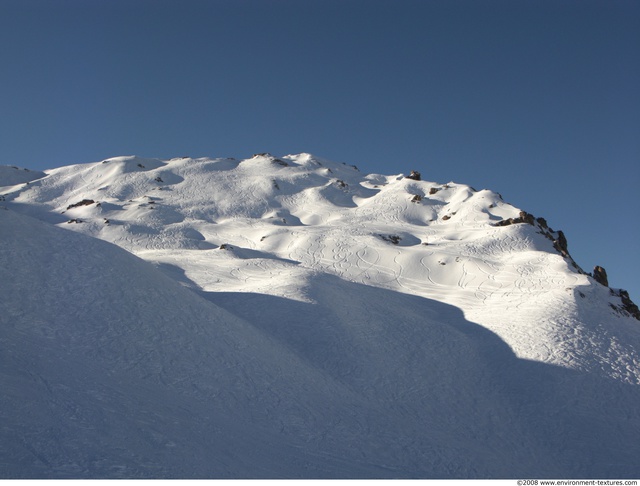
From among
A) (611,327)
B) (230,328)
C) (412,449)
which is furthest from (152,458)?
(611,327)

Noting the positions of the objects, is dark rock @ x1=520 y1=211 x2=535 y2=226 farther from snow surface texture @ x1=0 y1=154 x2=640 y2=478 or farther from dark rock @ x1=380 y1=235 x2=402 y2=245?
dark rock @ x1=380 y1=235 x2=402 y2=245

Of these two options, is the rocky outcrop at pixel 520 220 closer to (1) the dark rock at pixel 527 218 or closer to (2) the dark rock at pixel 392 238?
(1) the dark rock at pixel 527 218

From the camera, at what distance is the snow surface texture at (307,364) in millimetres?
12719

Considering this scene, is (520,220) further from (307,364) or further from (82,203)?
(82,203)

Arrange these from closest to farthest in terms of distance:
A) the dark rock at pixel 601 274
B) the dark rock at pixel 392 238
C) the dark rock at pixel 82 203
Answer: the dark rock at pixel 601 274, the dark rock at pixel 392 238, the dark rock at pixel 82 203

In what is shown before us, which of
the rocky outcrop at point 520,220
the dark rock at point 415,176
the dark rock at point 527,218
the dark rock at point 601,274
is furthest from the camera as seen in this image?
the dark rock at point 415,176

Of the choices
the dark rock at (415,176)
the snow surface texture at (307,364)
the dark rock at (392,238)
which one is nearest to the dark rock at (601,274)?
the snow surface texture at (307,364)

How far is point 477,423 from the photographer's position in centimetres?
1998

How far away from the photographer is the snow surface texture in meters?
12.7

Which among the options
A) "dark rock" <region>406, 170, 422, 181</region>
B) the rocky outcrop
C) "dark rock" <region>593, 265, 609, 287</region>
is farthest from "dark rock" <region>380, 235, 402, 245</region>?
"dark rock" <region>406, 170, 422, 181</region>

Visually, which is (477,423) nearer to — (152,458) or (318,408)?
(318,408)

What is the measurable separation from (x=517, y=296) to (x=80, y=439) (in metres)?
29.5

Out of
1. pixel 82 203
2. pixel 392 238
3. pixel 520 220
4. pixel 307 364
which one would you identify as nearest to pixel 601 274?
pixel 520 220

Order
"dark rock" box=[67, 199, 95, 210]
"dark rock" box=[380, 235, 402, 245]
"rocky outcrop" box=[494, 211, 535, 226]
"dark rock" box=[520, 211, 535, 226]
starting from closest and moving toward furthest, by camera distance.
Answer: "dark rock" box=[380, 235, 402, 245] → "rocky outcrop" box=[494, 211, 535, 226] → "dark rock" box=[520, 211, 535, 226] → "dark rock" box=[67, 199, 95, 210]
